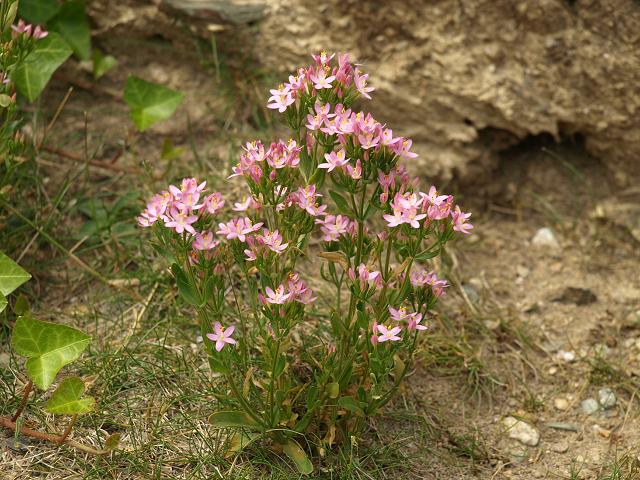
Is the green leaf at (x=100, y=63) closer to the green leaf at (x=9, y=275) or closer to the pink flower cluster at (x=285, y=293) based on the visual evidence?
the green leaf at (x=9, y=275)

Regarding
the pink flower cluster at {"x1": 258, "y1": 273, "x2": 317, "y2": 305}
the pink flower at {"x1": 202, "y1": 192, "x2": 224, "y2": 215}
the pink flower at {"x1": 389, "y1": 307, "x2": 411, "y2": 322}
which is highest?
the pink flower at {"x1": 202, "y1": 192, "x2": 224, "y2": 215}

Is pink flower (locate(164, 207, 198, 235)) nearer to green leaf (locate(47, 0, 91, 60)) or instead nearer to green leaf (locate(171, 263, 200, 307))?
green leaf (locate(171, 263, 200, 307))

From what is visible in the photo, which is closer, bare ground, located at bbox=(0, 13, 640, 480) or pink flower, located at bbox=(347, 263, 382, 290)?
pink flower, located at bbox=(347, 263, 382, 290)

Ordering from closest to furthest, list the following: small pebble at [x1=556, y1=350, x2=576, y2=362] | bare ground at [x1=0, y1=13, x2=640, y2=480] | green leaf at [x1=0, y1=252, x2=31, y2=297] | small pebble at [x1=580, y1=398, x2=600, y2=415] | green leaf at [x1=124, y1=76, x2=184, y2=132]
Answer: green leaf at [x1=0, y1=252, x2=31, y2=297] < bare ground at [x1=0, y1=13, x2=640, y2=480] < small pebble at [x1=580, y1=398, x2=600, y2=415] < small pebble at [x1=556, y1=350, x2=576, y2=362] < green leaf at [x1=124, y1=76, x2=184, y2=132]

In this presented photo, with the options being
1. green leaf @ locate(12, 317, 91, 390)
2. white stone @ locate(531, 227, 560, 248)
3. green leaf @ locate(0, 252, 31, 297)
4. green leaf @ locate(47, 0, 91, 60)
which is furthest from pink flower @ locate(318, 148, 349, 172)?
green leaf @ locate(47, 0, 91, 60)

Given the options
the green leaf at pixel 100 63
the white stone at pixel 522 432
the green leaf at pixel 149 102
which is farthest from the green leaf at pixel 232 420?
the green leaf at pixel 100 63

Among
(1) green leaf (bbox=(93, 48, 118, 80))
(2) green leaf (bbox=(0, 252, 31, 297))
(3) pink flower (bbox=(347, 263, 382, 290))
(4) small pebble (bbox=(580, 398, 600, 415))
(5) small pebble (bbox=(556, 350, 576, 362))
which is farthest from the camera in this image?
(1) green leaf (bbox=(93, 48, 118, 80))
